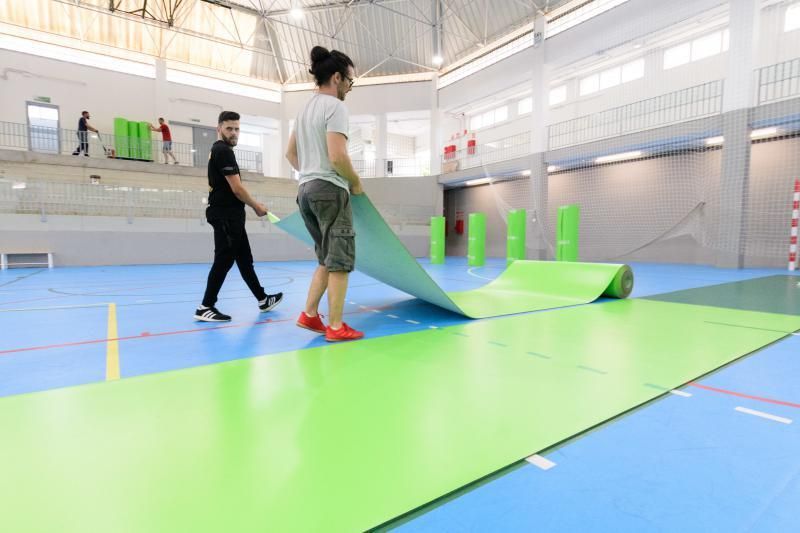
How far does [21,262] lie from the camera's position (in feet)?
28.1

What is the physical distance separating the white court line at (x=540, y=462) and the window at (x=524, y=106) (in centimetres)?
1572

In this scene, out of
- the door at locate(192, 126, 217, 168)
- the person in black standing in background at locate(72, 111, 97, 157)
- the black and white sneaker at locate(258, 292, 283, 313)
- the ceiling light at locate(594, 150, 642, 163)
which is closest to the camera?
the black and white sneaker at locate(258, 292, 283, 313)

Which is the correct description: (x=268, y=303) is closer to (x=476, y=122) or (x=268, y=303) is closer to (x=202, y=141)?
(x=202, y=141)

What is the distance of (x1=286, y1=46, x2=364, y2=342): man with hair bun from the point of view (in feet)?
7.66


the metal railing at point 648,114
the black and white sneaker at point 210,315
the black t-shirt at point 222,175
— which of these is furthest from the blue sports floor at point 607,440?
the metal railing at point 648,114

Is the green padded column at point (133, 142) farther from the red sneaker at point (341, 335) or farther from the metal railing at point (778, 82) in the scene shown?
the metal railing at point (778, 82)

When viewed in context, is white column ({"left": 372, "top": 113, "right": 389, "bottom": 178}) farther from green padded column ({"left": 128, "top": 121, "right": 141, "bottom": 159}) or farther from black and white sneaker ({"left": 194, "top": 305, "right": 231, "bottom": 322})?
black and white sneaker ({"left": 194, "top": 305, "right": 231, "bottom": 322})

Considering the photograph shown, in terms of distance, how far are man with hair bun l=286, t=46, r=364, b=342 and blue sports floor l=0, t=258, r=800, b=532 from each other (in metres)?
0.41

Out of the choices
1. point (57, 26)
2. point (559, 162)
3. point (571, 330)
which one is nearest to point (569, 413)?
point (571, 330)

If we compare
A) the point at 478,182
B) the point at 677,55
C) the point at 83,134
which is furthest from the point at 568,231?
the point at 83,134

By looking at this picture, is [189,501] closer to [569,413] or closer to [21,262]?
[569,413]

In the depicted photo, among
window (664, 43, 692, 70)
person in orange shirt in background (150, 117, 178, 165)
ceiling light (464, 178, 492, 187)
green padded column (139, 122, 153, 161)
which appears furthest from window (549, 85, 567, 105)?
green padded column (139, 122, 153, 161)

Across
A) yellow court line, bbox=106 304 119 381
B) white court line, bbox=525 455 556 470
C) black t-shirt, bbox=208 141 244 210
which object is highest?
black t-shirt, bbox=208 141 244 210

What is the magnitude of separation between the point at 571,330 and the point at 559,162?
10927 mm
